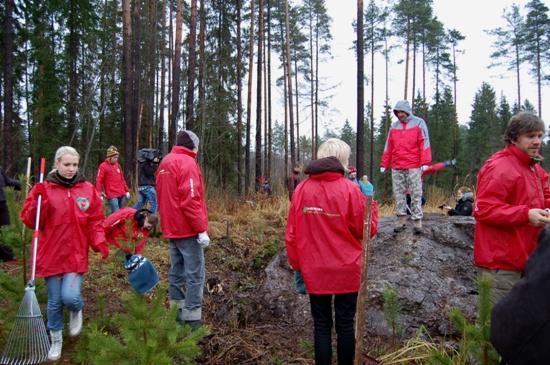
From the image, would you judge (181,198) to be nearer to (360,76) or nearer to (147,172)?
(147,172)

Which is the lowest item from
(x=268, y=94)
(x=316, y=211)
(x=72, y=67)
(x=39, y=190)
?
(x=316, y=211)

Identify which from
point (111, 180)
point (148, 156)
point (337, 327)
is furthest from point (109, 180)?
point (337, 327)

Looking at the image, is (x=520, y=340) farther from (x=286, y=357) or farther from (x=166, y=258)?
Answer: (x=166, y=258)

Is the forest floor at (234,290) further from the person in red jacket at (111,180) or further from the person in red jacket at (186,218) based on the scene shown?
the person in red jacket at (111,180)

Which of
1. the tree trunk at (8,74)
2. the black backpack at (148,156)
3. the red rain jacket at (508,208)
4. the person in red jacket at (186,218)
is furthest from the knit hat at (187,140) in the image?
the tree trunk at (8,74)

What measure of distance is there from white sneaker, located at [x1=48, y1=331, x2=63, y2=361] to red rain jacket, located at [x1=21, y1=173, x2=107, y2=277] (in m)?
0.51

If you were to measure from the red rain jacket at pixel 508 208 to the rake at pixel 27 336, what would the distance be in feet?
11.2

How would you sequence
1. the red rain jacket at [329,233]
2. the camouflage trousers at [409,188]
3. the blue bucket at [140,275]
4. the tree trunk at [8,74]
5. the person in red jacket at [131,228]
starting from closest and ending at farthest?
1. the blue bucket at [140,275]
2. the person in red jacket at [131,228]
3. the red rain jacket at [329,233]
4. the camouflage trousers at [409,188]
5. the tree trunk at [8,74]

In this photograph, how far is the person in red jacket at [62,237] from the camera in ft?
11.0

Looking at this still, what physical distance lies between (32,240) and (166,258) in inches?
127

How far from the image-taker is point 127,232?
8.31ft

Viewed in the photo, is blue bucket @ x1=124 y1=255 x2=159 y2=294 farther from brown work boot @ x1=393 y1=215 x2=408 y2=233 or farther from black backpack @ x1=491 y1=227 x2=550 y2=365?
brown work boot @ x1=393 y1=215 x2=408 y2=233

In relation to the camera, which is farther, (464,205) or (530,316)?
(464,205)

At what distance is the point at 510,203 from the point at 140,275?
2.52 meters
